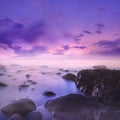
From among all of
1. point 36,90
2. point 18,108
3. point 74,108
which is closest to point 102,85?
point 74,108

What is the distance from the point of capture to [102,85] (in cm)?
2709

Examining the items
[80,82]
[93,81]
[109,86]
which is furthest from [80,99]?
[80,82]

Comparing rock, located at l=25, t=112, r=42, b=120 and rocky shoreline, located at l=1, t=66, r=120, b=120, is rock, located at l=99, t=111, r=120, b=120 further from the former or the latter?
rock, located at l=25, t=112, r=42, b=120

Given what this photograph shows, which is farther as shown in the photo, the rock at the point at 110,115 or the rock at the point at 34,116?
the rock at the point at 34,116

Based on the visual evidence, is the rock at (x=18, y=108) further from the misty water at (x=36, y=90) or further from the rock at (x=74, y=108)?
the rock at (x=74, y=108)

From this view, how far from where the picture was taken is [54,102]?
2161cm

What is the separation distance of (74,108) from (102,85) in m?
8.78

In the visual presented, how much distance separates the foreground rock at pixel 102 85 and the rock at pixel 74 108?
325 cm

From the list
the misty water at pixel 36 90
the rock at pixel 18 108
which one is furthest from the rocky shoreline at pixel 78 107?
the misty water at pixel 36 90

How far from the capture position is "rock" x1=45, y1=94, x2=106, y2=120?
61.1 ft

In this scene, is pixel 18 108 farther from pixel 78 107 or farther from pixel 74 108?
pixel 78 107

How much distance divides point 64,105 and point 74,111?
1.37 m

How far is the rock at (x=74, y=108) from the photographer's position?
18625 mm

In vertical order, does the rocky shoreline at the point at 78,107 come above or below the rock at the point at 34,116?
above
